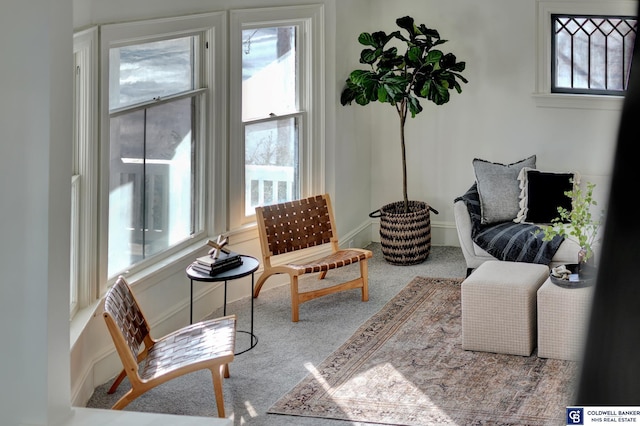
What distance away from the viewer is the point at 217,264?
16.2ft

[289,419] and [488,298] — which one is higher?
[488,298]

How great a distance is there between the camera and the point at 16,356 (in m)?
3.28

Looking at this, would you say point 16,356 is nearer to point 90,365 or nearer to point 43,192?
point 43,192

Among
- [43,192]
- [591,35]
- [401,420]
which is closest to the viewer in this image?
[43,192]

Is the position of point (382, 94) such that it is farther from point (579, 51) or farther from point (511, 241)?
point (579, 51)

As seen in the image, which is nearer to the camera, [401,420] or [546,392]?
[401,420]

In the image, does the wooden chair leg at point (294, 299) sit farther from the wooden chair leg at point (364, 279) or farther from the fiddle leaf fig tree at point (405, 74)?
the fiddle leaf fig tree at point (405, 74)

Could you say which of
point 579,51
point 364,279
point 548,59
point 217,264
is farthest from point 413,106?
point 217,264

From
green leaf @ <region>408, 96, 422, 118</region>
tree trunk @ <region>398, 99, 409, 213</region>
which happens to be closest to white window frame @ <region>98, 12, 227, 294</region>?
green leaf @ <region>408, 96, 422, 118</region>

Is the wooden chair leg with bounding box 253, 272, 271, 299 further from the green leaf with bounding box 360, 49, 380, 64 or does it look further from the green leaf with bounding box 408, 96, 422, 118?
the green leaf with bounding box 360, 49, 380, 64

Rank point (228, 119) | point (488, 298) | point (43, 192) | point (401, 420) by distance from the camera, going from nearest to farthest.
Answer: point (43, 192), point (401, 420), point (488, 298), point (228, 119)

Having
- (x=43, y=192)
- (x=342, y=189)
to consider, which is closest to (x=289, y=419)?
(x=43, y=192)

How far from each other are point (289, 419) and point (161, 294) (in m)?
1.41

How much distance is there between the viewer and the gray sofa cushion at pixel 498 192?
674 cm
